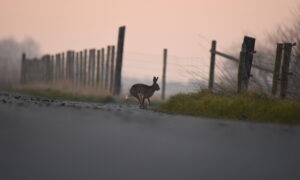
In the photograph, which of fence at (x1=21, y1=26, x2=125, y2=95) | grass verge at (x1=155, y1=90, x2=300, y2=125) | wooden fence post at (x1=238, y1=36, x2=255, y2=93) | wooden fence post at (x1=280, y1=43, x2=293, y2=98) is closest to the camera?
grass verge at (x1=155, y1=90, x2=300, y2=125)

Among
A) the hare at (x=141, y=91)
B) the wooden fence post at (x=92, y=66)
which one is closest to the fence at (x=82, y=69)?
the wooden fence post at (x=92, y=66)

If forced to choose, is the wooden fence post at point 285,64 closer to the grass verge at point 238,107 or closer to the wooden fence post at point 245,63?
the wooden fence post at point 245,63

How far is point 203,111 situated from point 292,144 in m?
4.44

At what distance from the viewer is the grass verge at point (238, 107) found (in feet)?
33.4

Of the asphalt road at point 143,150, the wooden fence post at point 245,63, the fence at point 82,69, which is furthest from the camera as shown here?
the fence at point 82,69

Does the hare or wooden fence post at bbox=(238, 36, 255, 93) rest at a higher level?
wooden fence post at bbox=(238, 36, 255, 93)

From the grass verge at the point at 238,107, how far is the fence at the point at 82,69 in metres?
Result: 8.54

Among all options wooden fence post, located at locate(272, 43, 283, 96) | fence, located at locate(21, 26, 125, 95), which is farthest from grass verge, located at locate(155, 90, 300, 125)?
fence, located at locate(21, 26, 125, 95)

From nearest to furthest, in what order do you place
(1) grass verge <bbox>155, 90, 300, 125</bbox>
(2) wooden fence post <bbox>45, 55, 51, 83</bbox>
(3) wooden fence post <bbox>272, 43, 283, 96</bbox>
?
(1) grass verge <bbox>155, 90, 300, 125</bbox> < (3) wooden fence post <bbox>272, 43, 283, 96</bbox> < (2) wooden fence post <bbox>45, 55, 51, 83</bbox>

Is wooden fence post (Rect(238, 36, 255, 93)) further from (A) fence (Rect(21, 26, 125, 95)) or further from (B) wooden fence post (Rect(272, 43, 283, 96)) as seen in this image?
(A) fence (Rect(21, 26, 125, 95))

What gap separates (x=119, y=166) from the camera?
17.1 feet

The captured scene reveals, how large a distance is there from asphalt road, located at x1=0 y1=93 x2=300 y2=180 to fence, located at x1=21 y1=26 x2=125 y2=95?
472 inches

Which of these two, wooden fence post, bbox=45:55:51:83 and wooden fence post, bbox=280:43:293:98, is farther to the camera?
wooden fence post, bbox=45:55:51:83

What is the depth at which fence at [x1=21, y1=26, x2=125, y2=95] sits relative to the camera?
21250 millimetres
